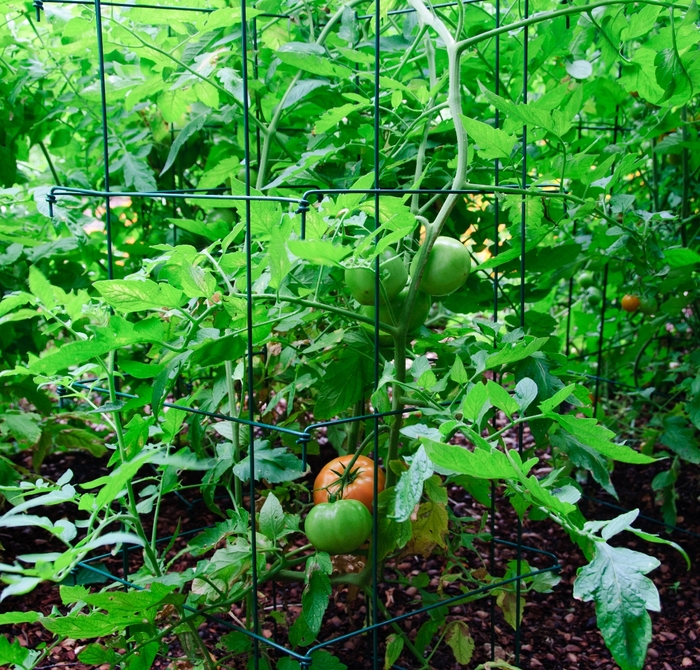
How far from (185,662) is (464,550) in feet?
2.89

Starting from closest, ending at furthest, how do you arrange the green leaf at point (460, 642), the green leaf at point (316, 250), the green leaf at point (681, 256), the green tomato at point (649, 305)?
the green leaf at point (316, 250), the green leaf at point (460, 642), the green leaf at point (681, 256), the green tomato at point (649, 305)

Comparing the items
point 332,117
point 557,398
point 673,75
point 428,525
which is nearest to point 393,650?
point 428,525

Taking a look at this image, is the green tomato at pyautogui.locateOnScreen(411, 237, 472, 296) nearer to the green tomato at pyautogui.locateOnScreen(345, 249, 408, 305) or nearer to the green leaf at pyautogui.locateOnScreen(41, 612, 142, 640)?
the green tomato at pyautogui.locateOnScreen(345, 249, 408, 305)

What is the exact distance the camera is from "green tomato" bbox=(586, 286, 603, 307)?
2.21 metres

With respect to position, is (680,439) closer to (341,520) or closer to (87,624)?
(341,520)

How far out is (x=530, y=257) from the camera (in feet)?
4.43

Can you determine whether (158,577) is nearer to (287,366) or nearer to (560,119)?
(287,366)

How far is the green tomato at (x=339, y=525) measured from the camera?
1.04m

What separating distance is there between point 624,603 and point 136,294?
59 centimetres

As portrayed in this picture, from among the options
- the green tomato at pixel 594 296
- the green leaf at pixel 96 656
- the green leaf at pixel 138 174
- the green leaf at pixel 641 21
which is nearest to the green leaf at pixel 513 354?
the green leaf at pixel 641 21

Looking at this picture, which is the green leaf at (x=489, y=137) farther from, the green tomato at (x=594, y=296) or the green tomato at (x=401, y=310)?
the green tomato at (x=594, y=296)

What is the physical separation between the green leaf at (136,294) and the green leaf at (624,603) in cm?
52

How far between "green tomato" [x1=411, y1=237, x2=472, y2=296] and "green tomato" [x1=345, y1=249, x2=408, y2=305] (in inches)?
1.1

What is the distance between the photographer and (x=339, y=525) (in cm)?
104
